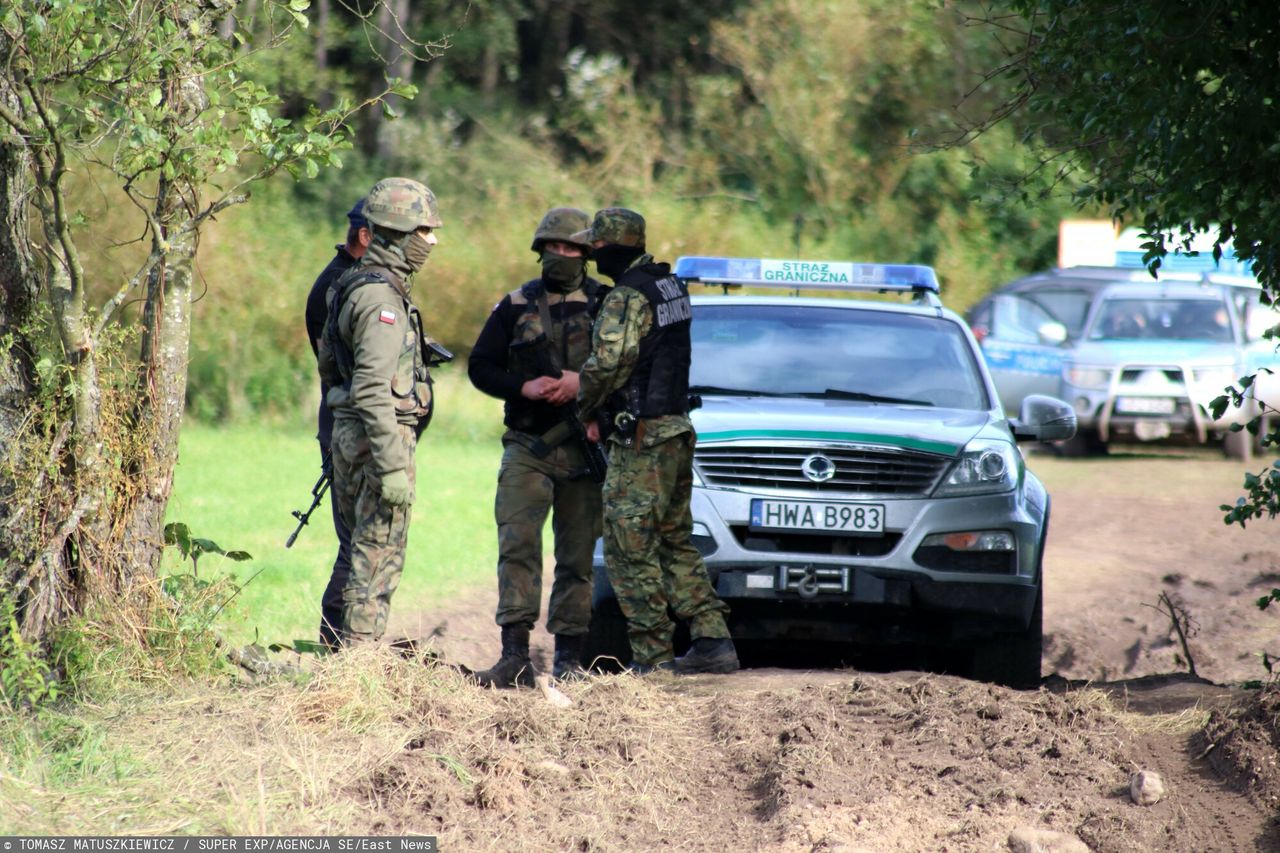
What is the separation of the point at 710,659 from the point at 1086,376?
11.2 meters

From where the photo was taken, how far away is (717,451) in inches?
256

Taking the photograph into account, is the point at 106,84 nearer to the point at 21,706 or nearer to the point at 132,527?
the point at 132,527

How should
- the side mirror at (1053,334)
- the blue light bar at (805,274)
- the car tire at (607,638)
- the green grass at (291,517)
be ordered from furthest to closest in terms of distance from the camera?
1. the side mirror at (1053,334)
2. the green grass at (291,517)
3. the blue light bar at (805,274)
4. the car tire at (607,638)

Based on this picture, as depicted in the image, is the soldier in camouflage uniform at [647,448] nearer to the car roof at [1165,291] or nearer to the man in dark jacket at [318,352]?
the man in dark jacket at [318,352]

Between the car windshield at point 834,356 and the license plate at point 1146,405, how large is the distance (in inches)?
367

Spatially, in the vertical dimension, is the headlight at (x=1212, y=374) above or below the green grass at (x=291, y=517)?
above

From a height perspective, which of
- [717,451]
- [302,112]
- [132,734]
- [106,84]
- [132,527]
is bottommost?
[132,734]

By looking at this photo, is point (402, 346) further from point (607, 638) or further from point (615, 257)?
point (607, 638)

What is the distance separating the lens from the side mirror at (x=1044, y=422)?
7.02 meters

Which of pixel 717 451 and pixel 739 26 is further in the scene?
pixel 739 26

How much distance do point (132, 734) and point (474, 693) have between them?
1086 mm

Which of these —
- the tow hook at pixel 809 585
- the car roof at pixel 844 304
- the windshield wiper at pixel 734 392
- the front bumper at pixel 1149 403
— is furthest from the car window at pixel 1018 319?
the tow hook at pixel 809 585

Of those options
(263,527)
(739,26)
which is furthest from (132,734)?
(739,26)

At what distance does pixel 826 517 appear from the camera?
631 centimetres
